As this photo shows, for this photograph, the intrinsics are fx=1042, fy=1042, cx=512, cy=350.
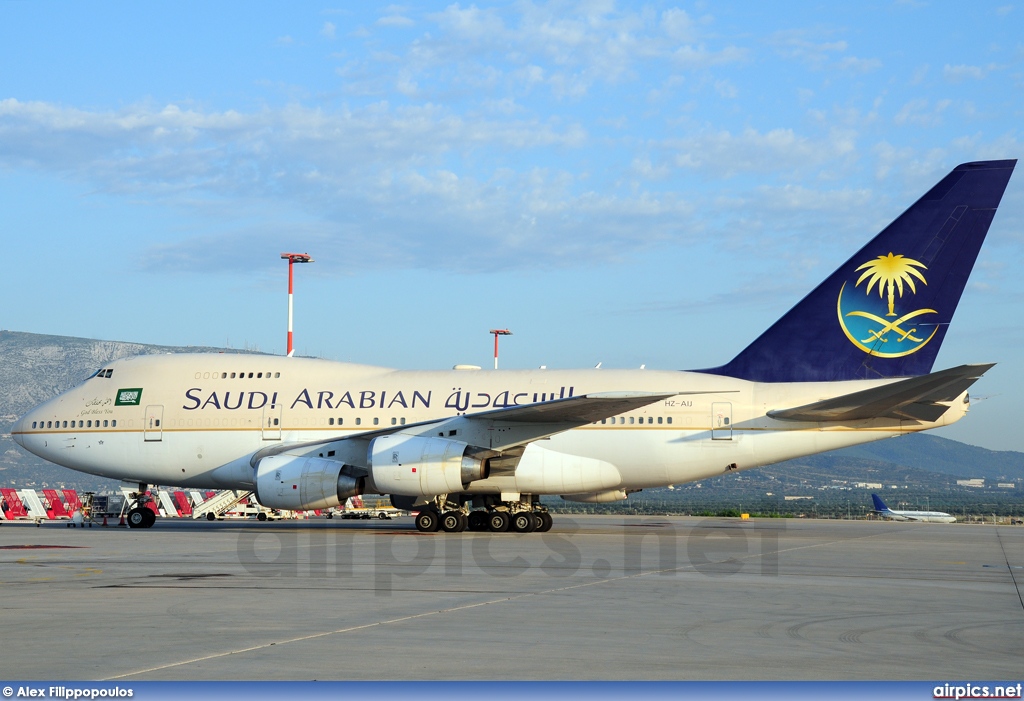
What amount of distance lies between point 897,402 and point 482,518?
10448mm

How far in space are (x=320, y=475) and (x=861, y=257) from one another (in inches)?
564

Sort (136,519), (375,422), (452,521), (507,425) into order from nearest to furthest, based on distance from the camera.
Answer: (507,425) → (452,521) → (375,422) → (136,519)

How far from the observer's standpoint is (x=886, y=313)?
2569 cm

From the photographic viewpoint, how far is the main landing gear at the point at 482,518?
26.0 metres

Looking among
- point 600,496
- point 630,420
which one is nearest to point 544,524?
point 600,496

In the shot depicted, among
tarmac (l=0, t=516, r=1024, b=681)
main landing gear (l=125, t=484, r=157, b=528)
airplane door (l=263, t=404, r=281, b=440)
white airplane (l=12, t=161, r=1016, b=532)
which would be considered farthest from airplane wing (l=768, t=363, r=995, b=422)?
main landing gear (l=125, t=484, r=157, b=528)

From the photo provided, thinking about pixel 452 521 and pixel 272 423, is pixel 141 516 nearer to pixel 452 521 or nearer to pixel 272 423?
pixel 272 423

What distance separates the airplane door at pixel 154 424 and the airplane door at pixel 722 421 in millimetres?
14967

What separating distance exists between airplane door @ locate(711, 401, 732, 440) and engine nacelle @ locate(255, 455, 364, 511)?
892 cm

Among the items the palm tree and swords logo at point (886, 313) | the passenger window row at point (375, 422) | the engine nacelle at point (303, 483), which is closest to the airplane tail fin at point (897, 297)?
the palm tree and swords logo at point (886, 313)

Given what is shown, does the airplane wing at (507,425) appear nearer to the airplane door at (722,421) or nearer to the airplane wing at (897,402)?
the airplane door at (722,421)

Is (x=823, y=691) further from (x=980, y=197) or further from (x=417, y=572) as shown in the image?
(x=980, y=197)

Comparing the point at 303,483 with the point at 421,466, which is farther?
the point at 303,483

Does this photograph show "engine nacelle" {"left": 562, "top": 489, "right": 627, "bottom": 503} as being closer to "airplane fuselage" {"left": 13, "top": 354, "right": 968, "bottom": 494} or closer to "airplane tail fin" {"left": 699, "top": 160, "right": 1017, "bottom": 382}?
"airplane fuselage" {"left": 13, "top": 354, "right": 968, "bottom": 494}
